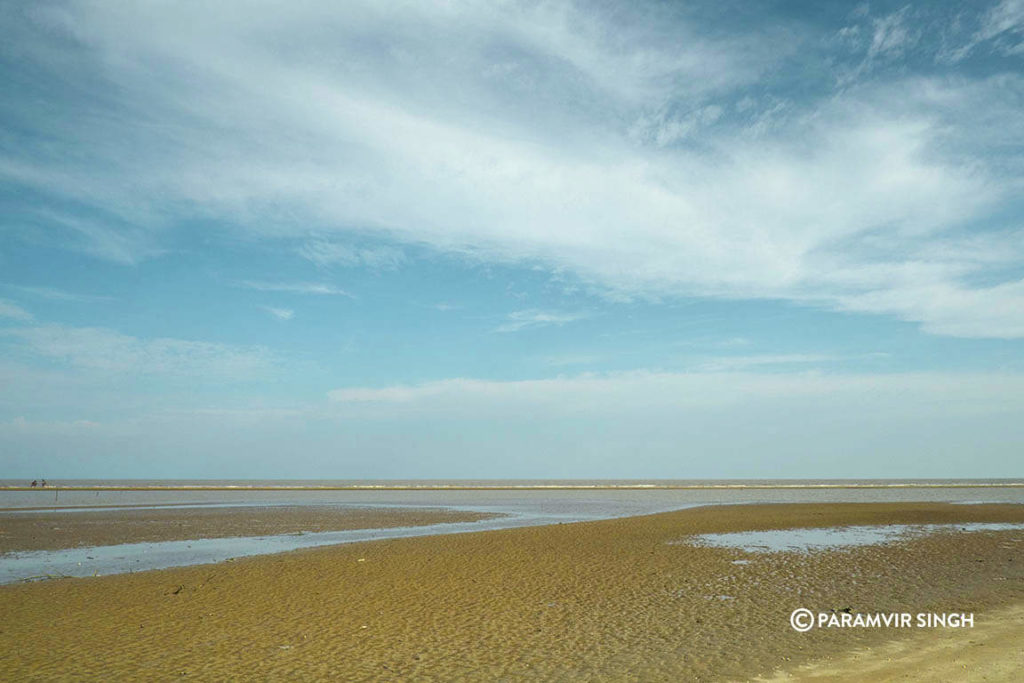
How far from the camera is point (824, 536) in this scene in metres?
31.2

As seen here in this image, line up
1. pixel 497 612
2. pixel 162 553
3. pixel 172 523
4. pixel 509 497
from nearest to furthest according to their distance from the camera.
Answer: pixel 497 612 < pixel 162 553 < pixel 172 523 < pixel 509 497

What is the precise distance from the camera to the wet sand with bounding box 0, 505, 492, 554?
3231cm

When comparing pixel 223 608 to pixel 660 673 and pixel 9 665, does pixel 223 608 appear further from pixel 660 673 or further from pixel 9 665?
pixel 660 673

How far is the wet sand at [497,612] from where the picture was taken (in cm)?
1167

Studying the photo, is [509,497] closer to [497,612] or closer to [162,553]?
[162,553]

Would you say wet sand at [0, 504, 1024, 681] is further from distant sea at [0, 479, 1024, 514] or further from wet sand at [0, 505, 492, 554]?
distant sea at [0, 479, 1024, 514]

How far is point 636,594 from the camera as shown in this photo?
1788cm

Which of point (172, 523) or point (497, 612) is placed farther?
point (172, 523)

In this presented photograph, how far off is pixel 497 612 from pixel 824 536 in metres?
21.8

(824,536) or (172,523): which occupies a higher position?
(172,523)

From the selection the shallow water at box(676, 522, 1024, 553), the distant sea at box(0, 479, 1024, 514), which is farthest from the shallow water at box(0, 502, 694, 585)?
the distant sea at box(0, 479, 1024, 514)

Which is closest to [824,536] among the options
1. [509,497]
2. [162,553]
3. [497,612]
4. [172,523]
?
[497,612]

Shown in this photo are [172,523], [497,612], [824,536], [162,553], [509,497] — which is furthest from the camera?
[509,497]

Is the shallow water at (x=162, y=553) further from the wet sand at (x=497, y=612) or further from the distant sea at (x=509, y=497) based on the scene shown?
the distant sea at (x=509, y=497)
